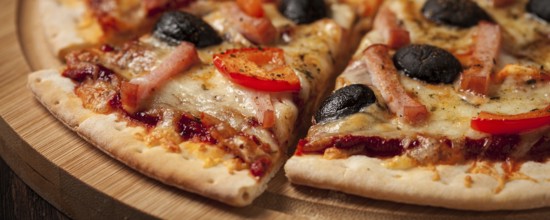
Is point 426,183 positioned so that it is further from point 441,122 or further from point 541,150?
point 541,150

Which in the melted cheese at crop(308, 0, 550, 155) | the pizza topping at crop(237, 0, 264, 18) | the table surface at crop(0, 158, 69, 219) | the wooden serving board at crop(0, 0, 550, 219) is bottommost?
the table surface at crop(0, 158, 69, 219)

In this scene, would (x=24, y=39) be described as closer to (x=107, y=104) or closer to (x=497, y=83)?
(x=107, y=104)

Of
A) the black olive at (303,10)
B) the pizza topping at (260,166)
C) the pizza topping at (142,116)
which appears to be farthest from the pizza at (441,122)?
the pizza topping at (142,116)

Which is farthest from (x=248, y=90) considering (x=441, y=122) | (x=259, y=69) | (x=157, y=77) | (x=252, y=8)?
(x=441, y=122)

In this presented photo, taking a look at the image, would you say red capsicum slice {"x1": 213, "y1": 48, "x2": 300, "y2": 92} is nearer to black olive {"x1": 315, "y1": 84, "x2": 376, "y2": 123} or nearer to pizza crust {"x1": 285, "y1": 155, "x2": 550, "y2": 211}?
black olive {"x1": 315, "y1": 84, "x2": 376, "y2": 123}

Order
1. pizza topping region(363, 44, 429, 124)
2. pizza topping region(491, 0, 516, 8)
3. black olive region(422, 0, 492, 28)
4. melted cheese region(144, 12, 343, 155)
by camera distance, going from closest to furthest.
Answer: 1. pizza topping region(363, 44, 429, 124)
2. melted cheese region(144, 12, 343, 155)
3. black olive region(422, 0, 492, 28)
4. pizza topping region(491, 0, 516, 8)

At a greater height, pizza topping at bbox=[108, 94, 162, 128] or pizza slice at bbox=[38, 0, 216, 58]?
pizza topping at bbox=[108, 94, 162, 128]

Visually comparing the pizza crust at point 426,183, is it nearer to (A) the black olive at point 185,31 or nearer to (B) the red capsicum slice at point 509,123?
(B) the red capsicum slice at point 509,123

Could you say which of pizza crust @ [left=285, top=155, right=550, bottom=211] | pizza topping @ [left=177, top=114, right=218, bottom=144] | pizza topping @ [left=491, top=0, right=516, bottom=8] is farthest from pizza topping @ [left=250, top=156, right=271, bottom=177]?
pizza topping @ [left=491, top=0, right=516, bottom=8]
